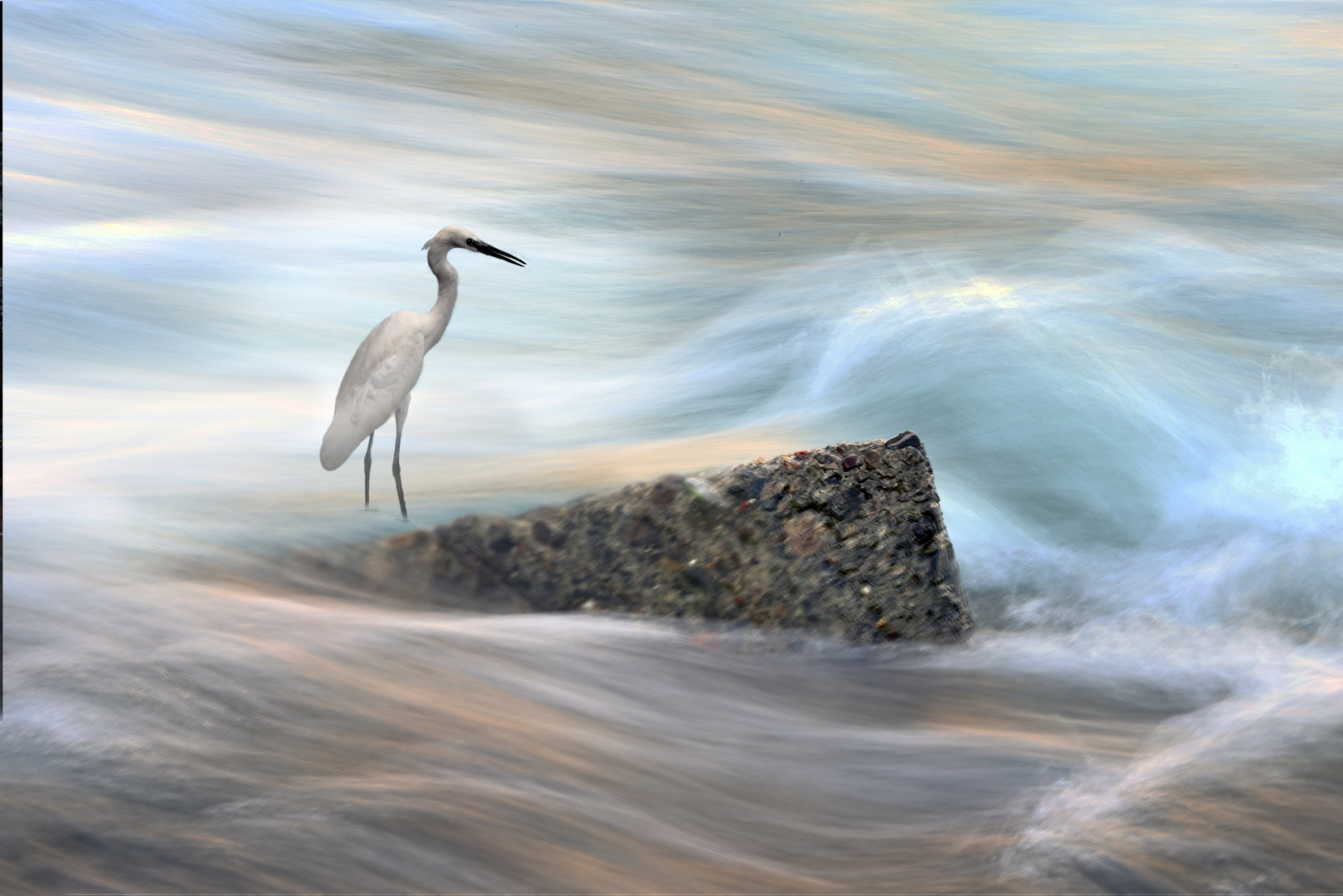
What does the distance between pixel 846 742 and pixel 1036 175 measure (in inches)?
299

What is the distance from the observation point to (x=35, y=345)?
6.70 metres

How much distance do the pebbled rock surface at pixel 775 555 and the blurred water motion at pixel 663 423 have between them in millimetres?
126

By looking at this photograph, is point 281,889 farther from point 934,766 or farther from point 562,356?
point 562,356

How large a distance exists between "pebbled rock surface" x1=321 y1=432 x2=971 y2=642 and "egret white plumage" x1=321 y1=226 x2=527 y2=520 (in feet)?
2.12

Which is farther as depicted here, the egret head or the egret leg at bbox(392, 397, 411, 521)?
the egret leg at bbox(392, 397, 411, 521)

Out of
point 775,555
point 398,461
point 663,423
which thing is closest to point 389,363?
point 398,461

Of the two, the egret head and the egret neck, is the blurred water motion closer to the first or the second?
the egret neck

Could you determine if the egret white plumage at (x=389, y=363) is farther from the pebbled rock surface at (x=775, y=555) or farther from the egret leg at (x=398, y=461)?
the pebbled rock surface at (x=775, y=555)

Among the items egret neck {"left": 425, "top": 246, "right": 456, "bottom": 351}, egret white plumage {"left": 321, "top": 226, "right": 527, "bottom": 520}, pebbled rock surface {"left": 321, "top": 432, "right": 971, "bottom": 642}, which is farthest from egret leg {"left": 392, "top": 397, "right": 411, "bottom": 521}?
pebbled rock surface {"left": 321, "top": 432, "right": 971, "bottom": 642}

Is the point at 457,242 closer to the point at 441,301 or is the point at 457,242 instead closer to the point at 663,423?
the point at 441,301

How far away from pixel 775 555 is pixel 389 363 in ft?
4.71

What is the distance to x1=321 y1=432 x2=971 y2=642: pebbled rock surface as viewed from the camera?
4.07m

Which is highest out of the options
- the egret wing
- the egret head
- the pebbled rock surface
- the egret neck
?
the egret head

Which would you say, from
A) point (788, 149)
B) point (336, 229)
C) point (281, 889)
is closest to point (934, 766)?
point (281, 889)
